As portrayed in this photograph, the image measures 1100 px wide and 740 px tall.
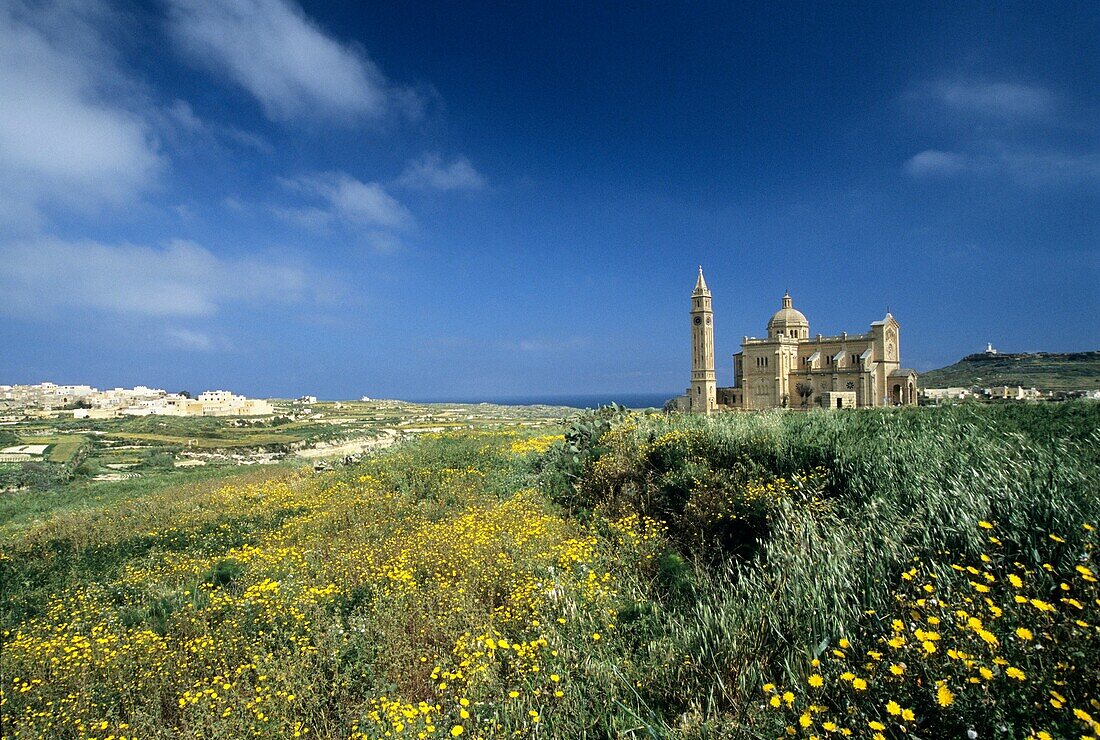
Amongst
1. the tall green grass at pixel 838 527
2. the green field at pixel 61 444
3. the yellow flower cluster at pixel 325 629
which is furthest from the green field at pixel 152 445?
the tall green grass at pixel 838 527

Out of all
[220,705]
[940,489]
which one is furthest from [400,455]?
[940,489]

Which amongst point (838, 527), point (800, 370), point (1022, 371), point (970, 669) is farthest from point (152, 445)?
point (1022, 371)

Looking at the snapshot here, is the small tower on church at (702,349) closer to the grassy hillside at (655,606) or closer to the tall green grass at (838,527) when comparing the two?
the grassy hillside at (655,606)

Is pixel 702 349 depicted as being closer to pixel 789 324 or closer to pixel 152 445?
pixel 789 324

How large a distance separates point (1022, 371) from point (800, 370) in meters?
24.4

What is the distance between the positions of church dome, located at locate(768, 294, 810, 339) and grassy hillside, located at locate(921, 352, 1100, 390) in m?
13.6

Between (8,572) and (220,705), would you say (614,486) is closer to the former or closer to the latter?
(220,705)

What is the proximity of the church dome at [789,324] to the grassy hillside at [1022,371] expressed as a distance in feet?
44.7

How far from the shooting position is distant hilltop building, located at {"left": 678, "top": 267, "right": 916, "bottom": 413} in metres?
44.0

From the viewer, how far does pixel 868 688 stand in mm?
2793

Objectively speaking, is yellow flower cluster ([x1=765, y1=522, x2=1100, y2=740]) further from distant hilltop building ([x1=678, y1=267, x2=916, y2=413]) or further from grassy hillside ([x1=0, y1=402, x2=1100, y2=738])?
distant hilltop building ([x1=678, y1=267, x2=916, y2=413])

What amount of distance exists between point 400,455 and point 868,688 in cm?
1378

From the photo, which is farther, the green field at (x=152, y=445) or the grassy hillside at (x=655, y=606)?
the green field at (x=152, y=445)

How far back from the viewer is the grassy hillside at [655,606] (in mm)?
2822
